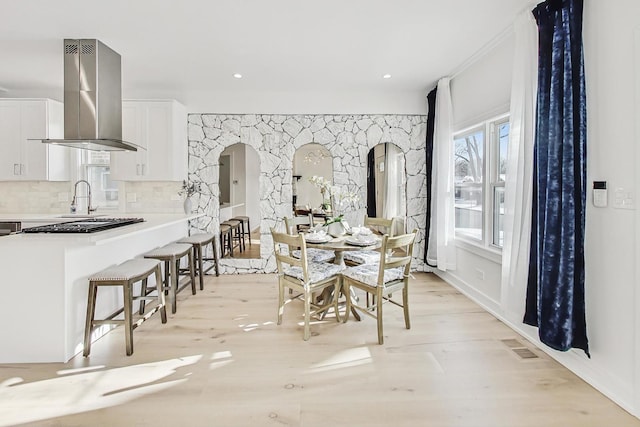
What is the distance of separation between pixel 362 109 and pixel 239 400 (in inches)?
158

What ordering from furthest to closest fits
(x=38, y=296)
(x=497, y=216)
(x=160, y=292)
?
1. (x=497, y=216)
2. (x=160, y=292)
3. (x=38, y=296)

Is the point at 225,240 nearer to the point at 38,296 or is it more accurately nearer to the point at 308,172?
the point at 308,172

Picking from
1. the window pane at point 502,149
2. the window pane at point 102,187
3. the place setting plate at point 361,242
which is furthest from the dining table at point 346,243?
the window pane at point 102,187

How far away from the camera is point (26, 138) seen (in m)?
4.44

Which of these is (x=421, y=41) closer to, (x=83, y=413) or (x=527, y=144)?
(x=527, y=144)

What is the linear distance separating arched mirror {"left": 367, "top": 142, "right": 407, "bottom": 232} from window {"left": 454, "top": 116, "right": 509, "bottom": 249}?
950 millimetres

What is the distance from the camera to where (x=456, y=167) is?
174 inches

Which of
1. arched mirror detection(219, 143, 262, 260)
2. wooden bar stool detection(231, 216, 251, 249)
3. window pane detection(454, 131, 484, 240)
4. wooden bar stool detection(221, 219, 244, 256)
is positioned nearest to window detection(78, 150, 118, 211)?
arched mirror detection(219, 143, 262, 260)

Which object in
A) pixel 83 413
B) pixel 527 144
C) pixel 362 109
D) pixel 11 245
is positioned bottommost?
pixel 83 413

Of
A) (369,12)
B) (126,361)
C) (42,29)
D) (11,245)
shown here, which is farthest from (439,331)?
(42,29)

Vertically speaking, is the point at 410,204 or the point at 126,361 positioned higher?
the point at 410,204

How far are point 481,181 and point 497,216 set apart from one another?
0.44 metres

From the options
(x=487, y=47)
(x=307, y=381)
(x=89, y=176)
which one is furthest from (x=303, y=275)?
(x=89, y=176)

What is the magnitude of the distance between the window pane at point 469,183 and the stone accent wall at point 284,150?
70 centimetres
